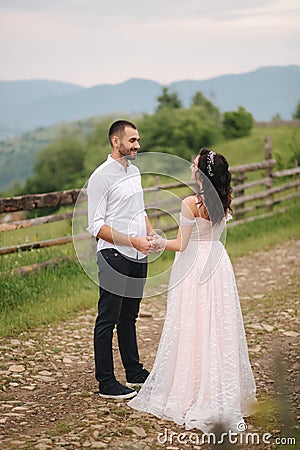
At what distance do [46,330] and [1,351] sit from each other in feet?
2.26

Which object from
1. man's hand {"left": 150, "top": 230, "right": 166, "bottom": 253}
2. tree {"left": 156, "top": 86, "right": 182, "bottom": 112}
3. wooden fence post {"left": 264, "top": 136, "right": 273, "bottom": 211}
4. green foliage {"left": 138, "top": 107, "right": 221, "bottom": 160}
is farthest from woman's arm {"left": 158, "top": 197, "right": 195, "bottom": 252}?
tree {"left": 156, "top": 86, "right": 182, "bottom": 112}

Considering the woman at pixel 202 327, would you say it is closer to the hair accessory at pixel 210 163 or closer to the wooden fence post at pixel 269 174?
the hair accessory at pixel 210 163

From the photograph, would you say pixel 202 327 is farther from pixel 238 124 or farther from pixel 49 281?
pixel 238 124

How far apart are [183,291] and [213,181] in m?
0.71

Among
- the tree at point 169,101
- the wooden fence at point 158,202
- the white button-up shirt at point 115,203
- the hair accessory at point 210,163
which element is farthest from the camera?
the tree at point 169,101

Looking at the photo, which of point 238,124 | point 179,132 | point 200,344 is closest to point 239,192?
point 200,344

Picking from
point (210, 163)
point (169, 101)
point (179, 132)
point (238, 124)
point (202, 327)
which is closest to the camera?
point (210, 163)

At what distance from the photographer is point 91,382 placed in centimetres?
494

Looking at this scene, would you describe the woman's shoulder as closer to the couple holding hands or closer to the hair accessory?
the couple holding hands

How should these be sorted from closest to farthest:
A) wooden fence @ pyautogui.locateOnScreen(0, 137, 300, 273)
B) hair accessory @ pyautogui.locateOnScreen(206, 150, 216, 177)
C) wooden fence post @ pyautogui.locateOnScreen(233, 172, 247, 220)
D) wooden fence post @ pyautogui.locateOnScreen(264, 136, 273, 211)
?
hair accessory @ pyautogui.locateOnScreen(206, 150, 216, 177), wooden fence @ pyautogui.locateOnScreen(0, 137, 300, 273), wooden fence post @ pyautogui.locateOnScreen(233, 172, 247, 220), wooden fence post @ pyautogui.locateOnScreen(264, 136, 273, 211)

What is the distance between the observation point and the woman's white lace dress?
4.23 m

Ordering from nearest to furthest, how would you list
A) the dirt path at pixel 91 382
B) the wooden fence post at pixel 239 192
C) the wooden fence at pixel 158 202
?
the dirt path at pixel 91 382, the wooden fence at pixel 158 202, the wooden fence post at pixel 239 192

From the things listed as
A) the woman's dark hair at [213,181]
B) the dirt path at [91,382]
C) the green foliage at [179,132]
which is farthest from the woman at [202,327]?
the green foliage at [179,132]

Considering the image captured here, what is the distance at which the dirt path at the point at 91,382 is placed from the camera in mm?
3921
